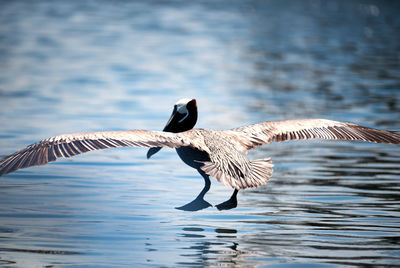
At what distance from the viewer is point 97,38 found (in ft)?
113

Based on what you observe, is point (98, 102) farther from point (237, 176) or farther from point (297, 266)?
point (297, 266)

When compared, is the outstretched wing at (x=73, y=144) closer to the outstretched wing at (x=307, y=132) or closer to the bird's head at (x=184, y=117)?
the bird's head at (x=184, y=117)

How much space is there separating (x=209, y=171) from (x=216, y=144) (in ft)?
2.28

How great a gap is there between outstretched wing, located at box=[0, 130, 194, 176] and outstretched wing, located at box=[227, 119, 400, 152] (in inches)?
51.7

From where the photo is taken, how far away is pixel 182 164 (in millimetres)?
11406

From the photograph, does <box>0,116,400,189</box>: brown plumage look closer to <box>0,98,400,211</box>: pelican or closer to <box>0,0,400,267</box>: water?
<box>0,98,400,211</box>: pelican

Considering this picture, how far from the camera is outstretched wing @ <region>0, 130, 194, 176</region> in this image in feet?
22.0

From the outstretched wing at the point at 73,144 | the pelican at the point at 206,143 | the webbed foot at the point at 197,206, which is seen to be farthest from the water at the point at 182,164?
the outstretched wing at the point at 73,144

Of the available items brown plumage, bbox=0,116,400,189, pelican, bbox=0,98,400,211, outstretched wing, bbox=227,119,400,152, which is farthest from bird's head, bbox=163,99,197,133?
outstretched wing, bbox=227,119,400,152

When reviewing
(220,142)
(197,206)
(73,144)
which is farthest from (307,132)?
(73,144)

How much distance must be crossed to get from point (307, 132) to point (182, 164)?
3.06 metres

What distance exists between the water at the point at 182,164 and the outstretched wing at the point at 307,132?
0.77 meters

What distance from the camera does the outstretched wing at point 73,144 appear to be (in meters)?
6.72

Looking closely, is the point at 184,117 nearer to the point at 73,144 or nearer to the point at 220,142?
the point at 220,142
